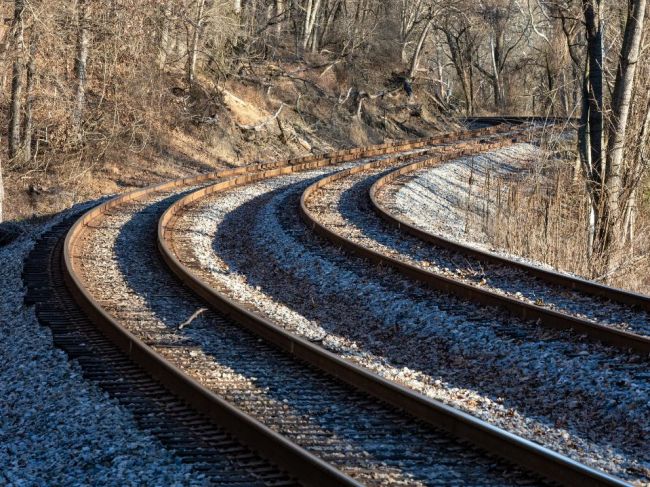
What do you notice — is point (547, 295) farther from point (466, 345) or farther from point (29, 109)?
point (29, 109)

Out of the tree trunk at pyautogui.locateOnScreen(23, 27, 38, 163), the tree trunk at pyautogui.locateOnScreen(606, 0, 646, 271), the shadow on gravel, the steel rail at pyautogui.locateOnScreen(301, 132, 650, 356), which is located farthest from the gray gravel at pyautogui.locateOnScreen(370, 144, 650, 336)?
the tree trunk at pyautogui.locateOnScreen(23, 27, 38, 163)

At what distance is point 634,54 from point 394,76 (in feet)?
94.6

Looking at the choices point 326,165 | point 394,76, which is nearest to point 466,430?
point 326,165

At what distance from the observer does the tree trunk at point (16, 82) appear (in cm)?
2047

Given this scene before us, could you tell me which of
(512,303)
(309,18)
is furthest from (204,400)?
(309,18)

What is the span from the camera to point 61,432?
641 cm

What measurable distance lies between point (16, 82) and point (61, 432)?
61.5ft

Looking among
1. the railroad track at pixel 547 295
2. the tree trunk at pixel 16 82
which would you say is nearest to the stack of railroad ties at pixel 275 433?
the railroad track at pixel 547 295

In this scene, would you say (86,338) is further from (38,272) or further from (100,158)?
(100,158)

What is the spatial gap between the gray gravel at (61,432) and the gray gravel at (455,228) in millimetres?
5432

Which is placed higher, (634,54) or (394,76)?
(634,54)

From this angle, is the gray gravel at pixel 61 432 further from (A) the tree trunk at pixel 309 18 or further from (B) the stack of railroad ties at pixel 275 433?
(A) the tree trunk at pixel 309 18

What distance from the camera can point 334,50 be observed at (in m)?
47.2

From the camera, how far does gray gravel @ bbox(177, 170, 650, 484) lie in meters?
6.86
